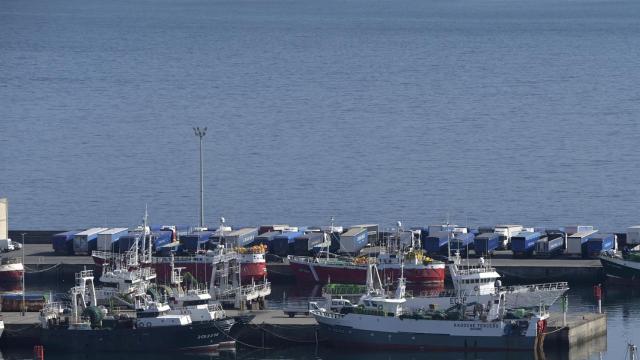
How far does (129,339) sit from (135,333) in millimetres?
403

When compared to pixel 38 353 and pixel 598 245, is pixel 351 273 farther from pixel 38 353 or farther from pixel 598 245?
pixel 38 353

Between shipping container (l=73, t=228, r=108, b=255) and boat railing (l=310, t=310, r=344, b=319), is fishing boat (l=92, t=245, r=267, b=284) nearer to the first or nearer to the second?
shipping container (l=73, t=228, r=108, b=255)

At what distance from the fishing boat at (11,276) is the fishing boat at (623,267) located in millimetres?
33659

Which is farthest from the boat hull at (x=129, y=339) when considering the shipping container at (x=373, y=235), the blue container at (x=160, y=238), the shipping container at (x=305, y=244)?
the shipping container at (x=373, y=235)

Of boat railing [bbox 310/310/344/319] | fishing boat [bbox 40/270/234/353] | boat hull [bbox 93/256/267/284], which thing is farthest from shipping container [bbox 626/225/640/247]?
fishing boat [bbox 40/270/234/353]

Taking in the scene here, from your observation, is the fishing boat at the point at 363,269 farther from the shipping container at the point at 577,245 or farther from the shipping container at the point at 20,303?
the shipping container at the point at 20,303

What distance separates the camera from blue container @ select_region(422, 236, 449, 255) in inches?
4515

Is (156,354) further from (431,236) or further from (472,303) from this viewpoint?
(431,236)

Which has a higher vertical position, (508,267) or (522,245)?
(522,245)

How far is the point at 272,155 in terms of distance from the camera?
188 m

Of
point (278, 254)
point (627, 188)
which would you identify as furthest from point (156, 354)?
point (627, 188)

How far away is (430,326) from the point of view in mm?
89625

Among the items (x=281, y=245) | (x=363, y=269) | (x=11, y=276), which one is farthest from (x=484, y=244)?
(x=11, y=276)

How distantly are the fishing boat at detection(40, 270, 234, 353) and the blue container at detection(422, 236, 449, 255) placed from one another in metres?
26.5
